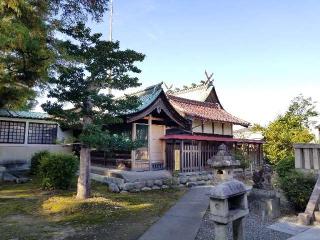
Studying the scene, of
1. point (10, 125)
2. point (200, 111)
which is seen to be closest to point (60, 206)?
point (10, 125)

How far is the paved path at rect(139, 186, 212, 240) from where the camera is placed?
7.28m

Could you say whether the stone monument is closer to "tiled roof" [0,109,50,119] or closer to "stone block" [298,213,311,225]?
"stone block" [298,213,311,225]

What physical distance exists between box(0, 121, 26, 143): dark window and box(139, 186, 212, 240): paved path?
1393 centimetres

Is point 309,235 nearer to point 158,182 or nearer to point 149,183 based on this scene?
point 149,183

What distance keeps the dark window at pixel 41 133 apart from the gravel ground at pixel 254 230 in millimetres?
15788

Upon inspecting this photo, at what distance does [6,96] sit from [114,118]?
5.58m

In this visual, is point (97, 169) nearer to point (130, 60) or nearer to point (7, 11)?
point (130, 60)

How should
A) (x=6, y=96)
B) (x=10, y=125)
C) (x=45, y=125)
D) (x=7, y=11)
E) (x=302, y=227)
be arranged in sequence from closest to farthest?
(x=302, y=227)
(x=7, y=11)
(x=6, y=96)
(x=10, y=125)
(x=45, y=125)

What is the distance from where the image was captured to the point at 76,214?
9.51 meters

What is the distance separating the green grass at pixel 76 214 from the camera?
299 inches

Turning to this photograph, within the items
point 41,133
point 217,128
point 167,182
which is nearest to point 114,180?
point 167,182

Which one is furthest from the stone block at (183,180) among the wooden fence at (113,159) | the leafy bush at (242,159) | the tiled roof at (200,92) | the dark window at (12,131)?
the tiled roof at (200,92)

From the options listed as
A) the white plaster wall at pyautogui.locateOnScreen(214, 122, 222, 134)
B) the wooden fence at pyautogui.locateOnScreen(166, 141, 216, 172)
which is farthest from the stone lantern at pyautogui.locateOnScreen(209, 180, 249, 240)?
the white plaster wall at pyautogui.locateOnScreen(214, 122, 222, 134)

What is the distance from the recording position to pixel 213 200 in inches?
222
